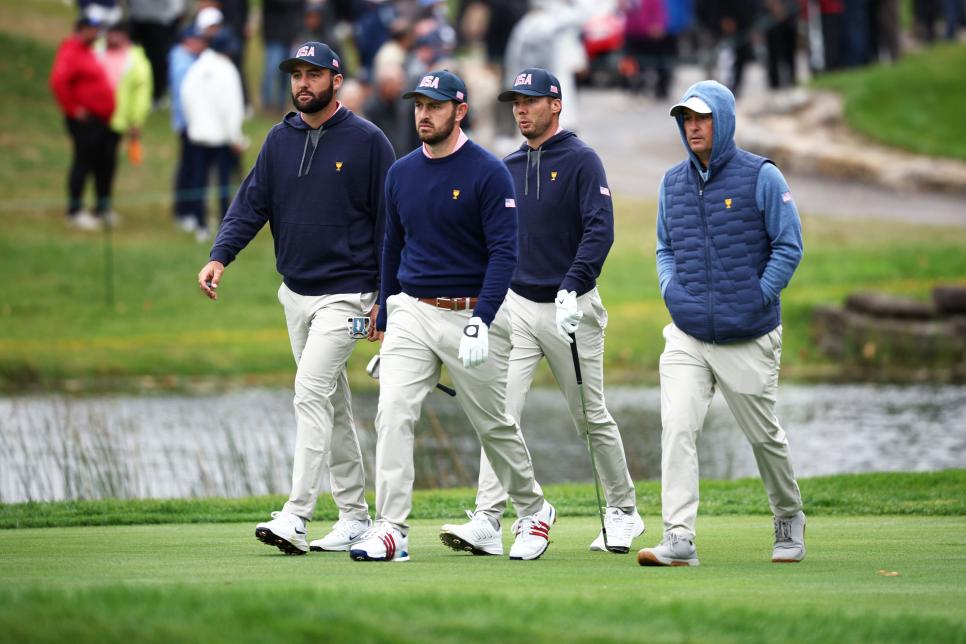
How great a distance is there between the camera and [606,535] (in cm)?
961

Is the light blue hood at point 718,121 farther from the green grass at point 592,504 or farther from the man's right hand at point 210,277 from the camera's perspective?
the green grass at point 592,504

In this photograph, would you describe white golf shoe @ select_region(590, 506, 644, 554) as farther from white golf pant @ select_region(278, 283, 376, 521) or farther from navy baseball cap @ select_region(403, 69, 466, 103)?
navy baseball cap @ select_region(403, 69, 466, 103)

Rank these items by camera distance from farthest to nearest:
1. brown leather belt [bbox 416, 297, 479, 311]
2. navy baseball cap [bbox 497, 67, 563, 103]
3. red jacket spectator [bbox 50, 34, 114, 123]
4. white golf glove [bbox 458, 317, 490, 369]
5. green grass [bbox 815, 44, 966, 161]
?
green grass [bbox 815, 44, 966, 161] → red jacket spectator [bbox 50, 34, 114, 123] → navy baseball cap [bbox 497, 67, 563, 103] → brown leather belt [bbox 416, 297, 479, 311] → white golf glove [bbox 458, 317, 490, 369]

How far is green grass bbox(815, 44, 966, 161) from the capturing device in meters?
30.9

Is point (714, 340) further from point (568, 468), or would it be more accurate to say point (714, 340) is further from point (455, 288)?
point (568, 468)

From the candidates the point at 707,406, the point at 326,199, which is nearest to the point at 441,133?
the point at 326,199

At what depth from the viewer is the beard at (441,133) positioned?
8914mm

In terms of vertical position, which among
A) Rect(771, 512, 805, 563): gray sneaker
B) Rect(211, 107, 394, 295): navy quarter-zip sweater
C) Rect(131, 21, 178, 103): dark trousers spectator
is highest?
Rect(131, 21, 178, 103): dark trousers spectator

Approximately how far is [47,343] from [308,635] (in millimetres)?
16081

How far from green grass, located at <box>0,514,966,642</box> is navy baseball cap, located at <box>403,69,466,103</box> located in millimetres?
2247

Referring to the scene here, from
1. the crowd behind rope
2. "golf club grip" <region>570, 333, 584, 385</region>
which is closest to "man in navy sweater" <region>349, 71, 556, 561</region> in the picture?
→ "golf club grip" <region>570, 333, 584, 385</region>

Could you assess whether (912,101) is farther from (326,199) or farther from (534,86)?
(326,199)

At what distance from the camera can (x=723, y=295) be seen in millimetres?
8828

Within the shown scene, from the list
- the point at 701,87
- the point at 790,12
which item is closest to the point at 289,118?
the point at 701,87
